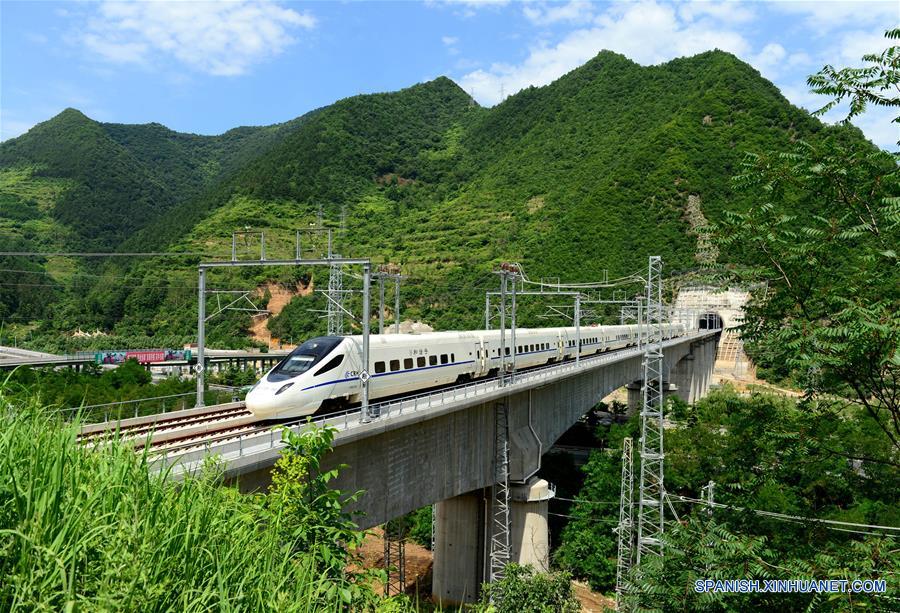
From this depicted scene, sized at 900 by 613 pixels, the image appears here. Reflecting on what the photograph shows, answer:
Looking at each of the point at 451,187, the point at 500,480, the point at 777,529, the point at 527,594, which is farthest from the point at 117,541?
the point at 451,187

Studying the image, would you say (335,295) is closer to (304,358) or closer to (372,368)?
(372,368)

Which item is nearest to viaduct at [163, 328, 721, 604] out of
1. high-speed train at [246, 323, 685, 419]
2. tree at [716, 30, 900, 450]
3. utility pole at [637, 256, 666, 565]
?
high-speed train at [246, 323, 685, 419]

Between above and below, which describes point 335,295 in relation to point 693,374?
above

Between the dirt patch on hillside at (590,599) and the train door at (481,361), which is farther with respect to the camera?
the dirt patch on hillside at (590,599)

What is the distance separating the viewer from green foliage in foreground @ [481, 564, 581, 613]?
68.1 ft

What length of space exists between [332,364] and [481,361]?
10552 mm

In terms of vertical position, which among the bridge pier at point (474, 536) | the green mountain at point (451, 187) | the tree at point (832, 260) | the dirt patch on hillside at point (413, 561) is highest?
the green mountain at point (451, 187)

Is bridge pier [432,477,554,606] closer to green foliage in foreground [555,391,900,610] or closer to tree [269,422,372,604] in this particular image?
green foliage in foreground [555,391,900,610]

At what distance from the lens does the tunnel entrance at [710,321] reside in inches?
3620

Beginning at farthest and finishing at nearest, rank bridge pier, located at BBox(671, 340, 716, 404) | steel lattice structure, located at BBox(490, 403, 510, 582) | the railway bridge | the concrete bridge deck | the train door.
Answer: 1. bridge pier, located at BBox(671, 340, 716, 404)
2. the train door
3. steel lattice structure, located at BBox(490, 403, 510, 582)
4. the railway bridge
5. the concrete bridge deck

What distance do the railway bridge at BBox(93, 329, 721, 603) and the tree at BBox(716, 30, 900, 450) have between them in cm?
755

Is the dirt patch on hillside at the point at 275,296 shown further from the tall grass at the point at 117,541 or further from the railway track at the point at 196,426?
the tall grass at the point at 117,541

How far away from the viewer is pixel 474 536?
27172mm

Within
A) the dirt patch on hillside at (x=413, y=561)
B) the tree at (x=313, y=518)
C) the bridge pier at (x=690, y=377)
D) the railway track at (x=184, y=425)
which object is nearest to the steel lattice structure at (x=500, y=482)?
the dirt patch on hillside at (x=413, y=561)
